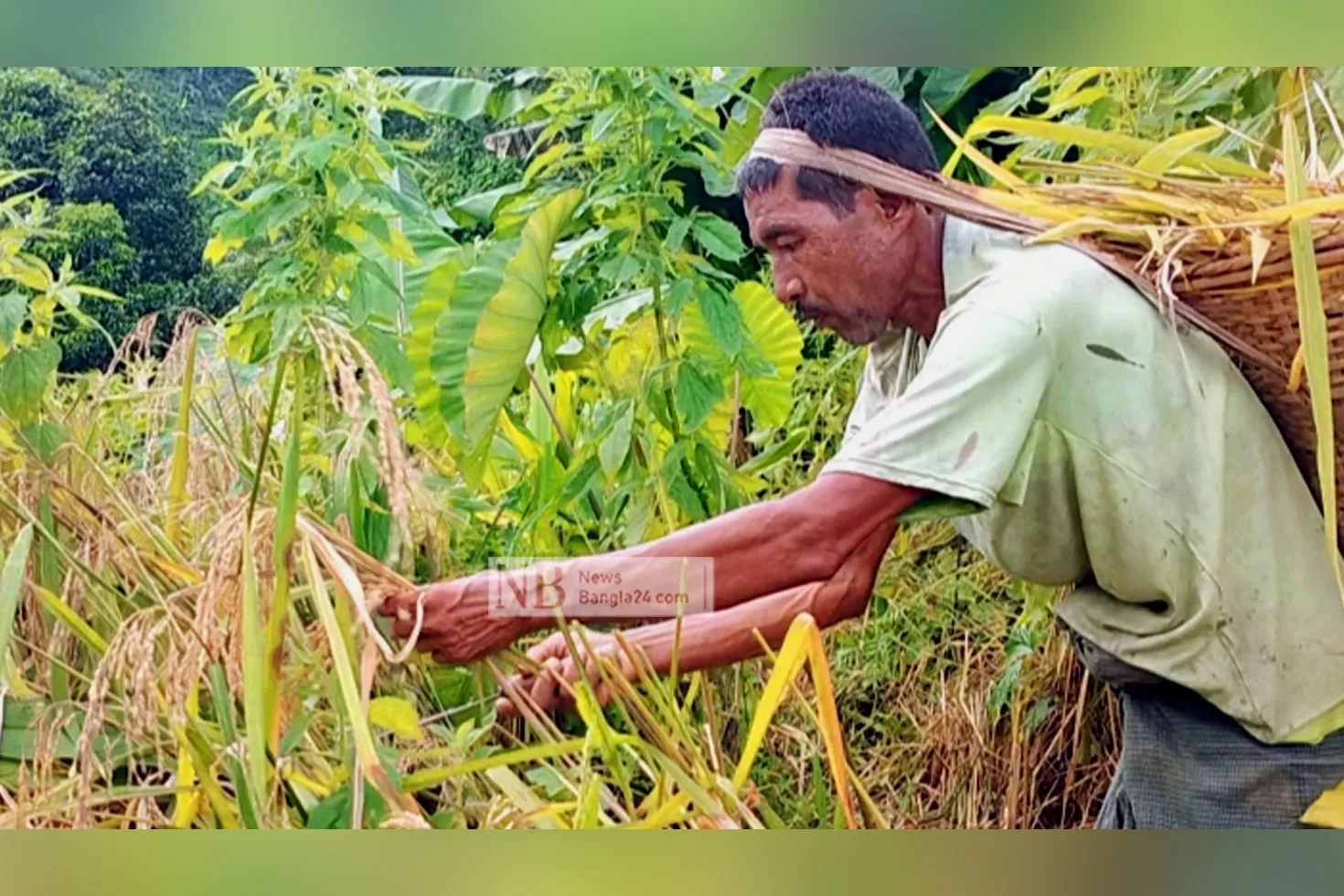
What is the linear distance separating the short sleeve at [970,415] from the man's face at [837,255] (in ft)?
0.36

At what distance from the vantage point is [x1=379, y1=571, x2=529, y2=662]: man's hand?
4.74 feet

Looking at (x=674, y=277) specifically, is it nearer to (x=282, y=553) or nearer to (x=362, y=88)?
(x=362, y=88)

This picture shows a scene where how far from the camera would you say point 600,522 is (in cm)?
146

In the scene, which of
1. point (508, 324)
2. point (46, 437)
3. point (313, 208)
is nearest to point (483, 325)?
point (508, 324)

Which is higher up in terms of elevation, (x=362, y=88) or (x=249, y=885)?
(x=362, y=88)

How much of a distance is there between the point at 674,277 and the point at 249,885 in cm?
98

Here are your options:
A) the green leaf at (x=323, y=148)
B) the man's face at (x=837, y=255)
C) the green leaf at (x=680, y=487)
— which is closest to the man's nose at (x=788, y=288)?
the man's face at (x=837, y=255)

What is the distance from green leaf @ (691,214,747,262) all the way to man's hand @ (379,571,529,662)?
0.51 meters

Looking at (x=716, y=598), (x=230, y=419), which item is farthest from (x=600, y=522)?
(x=230, y=419)

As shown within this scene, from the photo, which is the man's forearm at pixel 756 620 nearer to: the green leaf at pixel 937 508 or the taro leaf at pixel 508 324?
the green leaf at pixel 937 508

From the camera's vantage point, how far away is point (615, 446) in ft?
4.82

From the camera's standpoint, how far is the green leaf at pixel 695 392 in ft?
4.83

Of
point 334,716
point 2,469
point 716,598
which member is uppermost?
point 2,469

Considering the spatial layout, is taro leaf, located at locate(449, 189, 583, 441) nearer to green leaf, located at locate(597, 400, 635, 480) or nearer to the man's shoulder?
green leaf, located at locate(597, 400, 635, 480)
